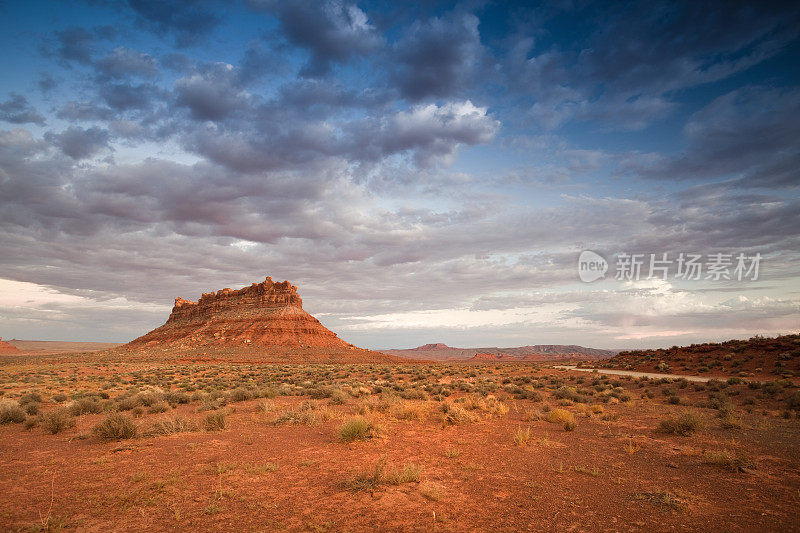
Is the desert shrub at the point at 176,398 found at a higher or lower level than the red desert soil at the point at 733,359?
lower

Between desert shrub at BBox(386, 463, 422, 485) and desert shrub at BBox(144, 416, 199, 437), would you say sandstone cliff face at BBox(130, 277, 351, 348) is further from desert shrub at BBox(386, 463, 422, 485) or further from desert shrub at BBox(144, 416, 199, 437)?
desert shrub at BBox(386, 463, 422, 485)

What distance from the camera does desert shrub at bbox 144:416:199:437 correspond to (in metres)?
11.1

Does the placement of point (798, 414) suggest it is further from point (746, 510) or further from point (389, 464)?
point (389, 464)

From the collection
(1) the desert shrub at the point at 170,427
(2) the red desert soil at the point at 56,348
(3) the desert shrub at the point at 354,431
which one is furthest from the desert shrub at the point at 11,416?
(2) the red desert soil at the point at 56,348

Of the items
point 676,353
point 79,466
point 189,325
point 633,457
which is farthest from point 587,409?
point 189,325

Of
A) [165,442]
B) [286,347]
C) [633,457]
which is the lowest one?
[286,347]

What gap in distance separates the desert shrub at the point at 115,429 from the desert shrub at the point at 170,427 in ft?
1.50

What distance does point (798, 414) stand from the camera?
13.0 meters

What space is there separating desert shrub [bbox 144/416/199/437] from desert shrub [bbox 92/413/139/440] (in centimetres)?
46

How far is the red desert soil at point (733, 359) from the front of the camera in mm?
25484

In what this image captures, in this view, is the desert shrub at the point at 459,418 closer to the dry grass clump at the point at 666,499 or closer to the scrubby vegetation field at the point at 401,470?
the scrubby vegetation field at the point at 401,470

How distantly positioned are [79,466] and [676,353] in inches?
1921

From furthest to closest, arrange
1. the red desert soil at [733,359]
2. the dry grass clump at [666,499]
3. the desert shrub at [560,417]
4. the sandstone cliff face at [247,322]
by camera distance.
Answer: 1. the sandstone cliff face at [247,322]
2. the red desert soil at [733,359]
3. the desert shrub at [560,417]
4. the dry grass clump at [666,499]

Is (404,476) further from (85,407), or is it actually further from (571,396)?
(85,407)
